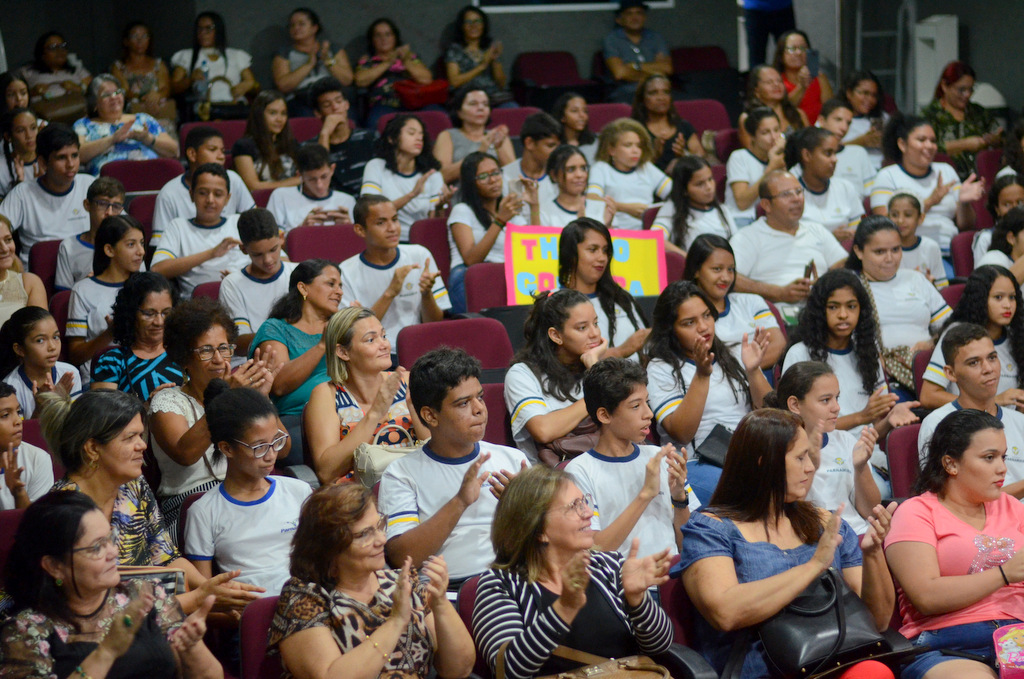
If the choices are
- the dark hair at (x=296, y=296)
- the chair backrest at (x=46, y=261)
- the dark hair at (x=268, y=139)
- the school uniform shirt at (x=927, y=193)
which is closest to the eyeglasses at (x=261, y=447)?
the dark hair at (x=296, y=296)

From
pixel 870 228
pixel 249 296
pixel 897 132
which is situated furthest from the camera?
pixel 897 132

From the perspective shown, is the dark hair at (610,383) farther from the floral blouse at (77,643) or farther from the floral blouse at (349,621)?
the floral blouse at (77,643)

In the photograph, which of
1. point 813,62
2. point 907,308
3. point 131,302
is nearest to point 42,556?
point 131,302

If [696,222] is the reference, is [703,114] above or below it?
above

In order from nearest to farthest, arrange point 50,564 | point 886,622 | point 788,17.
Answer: point 50,564 < point 886,622 < point 788,17

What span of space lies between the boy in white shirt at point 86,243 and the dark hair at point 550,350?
7.49ft

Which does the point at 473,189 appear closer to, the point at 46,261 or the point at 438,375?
the point at 46,261

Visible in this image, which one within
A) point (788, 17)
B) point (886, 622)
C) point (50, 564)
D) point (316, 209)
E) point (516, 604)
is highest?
point (788, 17)

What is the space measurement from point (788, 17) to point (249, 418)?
6.42 m

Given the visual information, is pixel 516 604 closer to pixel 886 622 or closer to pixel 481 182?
pixel 886 622

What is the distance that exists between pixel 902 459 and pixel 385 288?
224 centimetres

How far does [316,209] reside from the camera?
18.2 feet

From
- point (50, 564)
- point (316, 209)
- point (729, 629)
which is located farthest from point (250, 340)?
point (729, 629)

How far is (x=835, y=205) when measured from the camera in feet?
19.3
